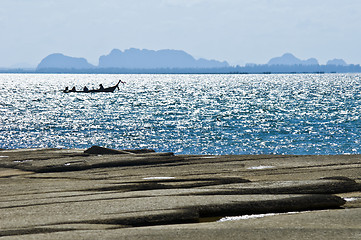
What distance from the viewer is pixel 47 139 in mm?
49844

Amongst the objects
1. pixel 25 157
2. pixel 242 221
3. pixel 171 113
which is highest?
pixel 242 221

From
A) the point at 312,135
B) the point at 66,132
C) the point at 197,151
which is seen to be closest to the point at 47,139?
the point at 66,132

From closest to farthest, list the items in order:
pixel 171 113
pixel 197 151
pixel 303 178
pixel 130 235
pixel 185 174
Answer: pixel 130 235 < pixel 303 178 < pixel 185 174 < pixel 197 151 < pixel 171 113

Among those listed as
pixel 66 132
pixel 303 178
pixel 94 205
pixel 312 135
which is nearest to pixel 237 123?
pixel 312 135

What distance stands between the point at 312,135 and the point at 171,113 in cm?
3076

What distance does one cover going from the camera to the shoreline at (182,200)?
27.2 feet

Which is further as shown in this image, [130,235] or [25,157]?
[25,157]

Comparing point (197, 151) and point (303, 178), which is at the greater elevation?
point (303, 178)

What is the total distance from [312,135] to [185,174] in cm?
3772

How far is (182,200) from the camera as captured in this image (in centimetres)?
1038

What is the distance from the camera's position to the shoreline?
27.2 feet

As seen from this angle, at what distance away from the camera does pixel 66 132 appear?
181ft

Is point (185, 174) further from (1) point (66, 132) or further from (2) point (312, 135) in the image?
(1) point (66, 132)

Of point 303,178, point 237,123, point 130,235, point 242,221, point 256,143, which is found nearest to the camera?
point 130,235
